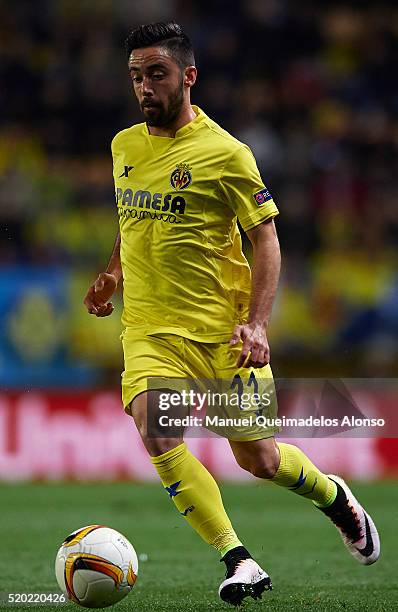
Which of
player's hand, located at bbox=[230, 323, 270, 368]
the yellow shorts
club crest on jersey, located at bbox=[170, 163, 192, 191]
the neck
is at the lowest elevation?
the yellow shorts

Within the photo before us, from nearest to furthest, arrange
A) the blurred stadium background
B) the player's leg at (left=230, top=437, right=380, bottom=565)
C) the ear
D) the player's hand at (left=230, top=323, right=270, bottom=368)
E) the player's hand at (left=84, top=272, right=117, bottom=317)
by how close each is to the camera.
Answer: the player's hand at (left=230, top=323, right=270, bottom=368) → the ear → the player's leg at (left=230, top=437, right=380, bottom=565) → the player's hand at (left=84, top=272, right=117, bottom=317) → the blurred stadium background

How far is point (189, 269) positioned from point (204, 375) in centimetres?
42

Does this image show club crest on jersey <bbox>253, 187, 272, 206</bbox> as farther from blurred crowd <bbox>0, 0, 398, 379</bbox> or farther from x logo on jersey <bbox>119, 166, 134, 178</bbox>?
blurred crowd <bbox>0, 0, 398, 379</bbox>

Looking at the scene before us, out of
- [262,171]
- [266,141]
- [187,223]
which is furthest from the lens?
[266,141]

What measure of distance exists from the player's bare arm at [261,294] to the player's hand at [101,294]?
2.30 ft

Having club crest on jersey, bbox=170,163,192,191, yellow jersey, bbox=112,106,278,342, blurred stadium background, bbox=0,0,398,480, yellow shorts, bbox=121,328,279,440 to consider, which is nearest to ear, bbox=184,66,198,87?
yellow jersey, bbox=112,106,278,342

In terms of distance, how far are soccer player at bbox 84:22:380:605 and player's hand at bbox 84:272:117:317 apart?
0.16 metres

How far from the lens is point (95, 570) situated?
4.59 meters

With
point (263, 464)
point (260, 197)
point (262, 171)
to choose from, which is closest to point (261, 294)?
point (260, 197)

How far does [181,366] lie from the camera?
480 cm

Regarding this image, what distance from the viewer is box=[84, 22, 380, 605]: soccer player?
15.4 feet

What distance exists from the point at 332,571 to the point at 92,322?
16.3ft

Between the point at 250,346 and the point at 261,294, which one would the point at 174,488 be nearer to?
the point at 250,346

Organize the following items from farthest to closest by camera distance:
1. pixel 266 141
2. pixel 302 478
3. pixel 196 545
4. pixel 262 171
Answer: pixel 266 141
pixel 262 171
pixel 196 545
pixel 302 478
